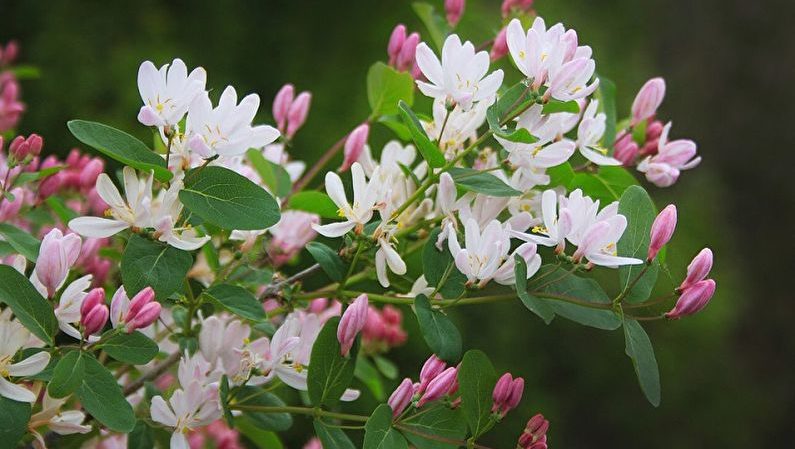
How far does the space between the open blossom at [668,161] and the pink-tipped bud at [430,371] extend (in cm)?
21

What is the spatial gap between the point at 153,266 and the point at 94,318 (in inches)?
1.6

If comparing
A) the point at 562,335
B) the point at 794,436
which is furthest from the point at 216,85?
the point at 794,436

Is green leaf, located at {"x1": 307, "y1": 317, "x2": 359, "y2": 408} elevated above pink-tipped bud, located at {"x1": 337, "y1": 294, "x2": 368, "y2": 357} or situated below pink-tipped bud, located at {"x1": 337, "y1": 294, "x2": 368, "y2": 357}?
below

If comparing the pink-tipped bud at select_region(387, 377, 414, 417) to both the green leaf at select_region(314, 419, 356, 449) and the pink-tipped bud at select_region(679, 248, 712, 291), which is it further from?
the pink-tipped bud at select_region(679, 248, 712, 291)

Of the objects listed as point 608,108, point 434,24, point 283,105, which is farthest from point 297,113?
point 608,108

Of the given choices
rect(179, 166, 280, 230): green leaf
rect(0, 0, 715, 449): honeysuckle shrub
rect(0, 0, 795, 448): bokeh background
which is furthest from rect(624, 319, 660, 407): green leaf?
rect(0, 0, 795, 448): bokeh background

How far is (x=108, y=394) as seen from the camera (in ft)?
1.70

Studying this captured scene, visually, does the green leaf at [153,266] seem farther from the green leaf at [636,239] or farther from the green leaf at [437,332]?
the green leaf at [636,239]

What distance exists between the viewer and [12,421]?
504 mm

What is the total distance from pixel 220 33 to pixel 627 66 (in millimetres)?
1557

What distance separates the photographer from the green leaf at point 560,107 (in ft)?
1.88

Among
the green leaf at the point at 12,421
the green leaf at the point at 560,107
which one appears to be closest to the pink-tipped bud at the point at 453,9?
the green leaf at the point at 560,107

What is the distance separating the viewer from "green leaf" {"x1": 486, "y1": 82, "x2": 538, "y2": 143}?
54 cm

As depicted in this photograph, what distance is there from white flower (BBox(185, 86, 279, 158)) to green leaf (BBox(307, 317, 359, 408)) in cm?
11
